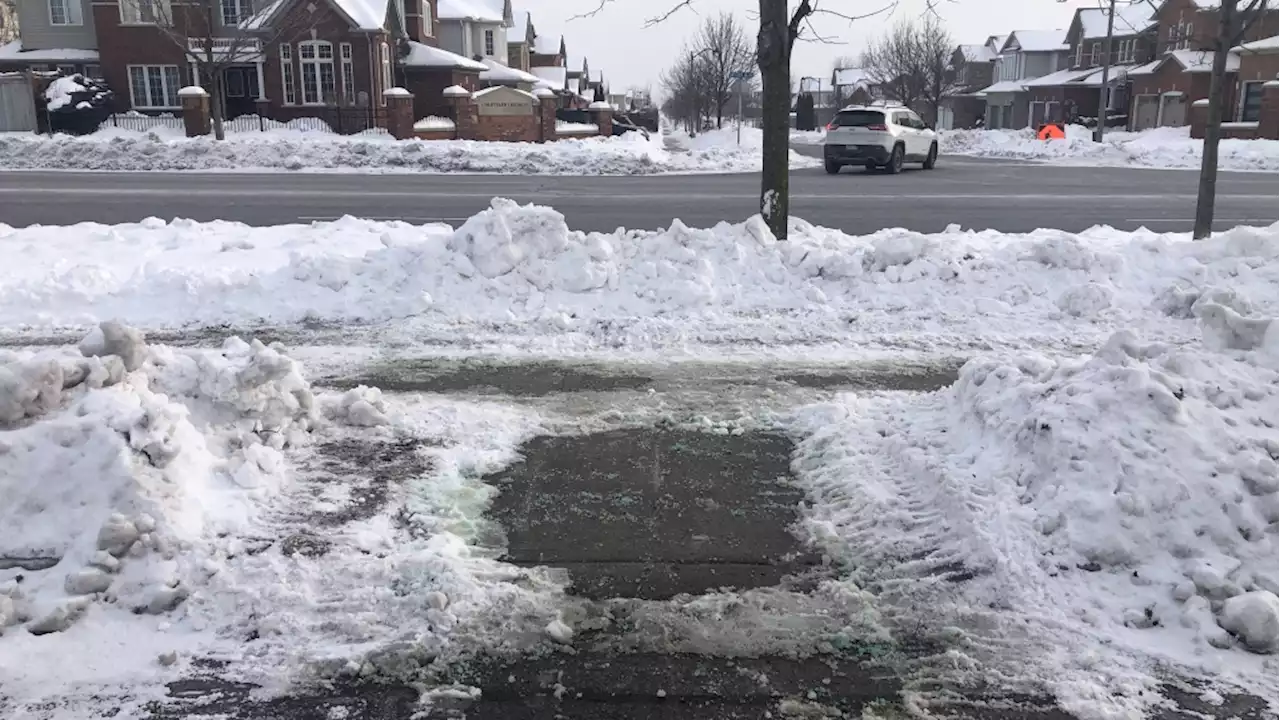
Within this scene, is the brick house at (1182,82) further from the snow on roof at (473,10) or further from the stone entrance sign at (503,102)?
the snow on roof at (473,10)

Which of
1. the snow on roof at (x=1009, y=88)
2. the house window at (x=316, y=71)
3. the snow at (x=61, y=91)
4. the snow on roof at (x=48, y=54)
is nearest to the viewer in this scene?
the snow at (x=61, y=91)

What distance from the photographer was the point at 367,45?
134 feet

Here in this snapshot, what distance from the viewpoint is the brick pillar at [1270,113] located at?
4012 centimetres

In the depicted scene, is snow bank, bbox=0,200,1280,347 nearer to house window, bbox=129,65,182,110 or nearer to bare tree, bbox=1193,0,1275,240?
bare tree, bbox=1193,0,1275,240

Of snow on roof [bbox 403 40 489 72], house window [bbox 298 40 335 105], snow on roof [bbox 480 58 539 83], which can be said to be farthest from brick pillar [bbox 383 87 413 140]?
snow on roof [bbox 480 58 539 83]

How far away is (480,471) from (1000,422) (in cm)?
288

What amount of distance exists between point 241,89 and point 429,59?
27.2 feet

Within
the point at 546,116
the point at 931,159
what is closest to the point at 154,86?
the point at 546,116

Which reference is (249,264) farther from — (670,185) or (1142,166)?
(1142,166)

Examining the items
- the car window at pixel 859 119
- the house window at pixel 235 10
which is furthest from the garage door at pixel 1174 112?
the house window at pixel 235 10

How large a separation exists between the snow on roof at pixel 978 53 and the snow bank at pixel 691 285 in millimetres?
90446

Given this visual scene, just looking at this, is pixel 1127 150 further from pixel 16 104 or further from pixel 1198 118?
pixel 16 104

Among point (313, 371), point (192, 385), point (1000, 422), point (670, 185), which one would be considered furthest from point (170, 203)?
point (1000, 422)

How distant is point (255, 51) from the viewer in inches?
1559
